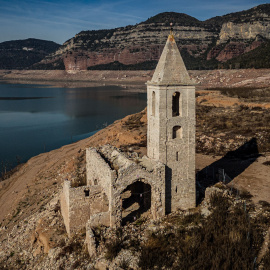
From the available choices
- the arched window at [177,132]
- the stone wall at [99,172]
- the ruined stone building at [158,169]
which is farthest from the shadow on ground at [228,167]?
the stone wall at [99,172]

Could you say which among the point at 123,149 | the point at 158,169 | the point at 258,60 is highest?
the point at 258,60

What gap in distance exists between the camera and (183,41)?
15988 cm

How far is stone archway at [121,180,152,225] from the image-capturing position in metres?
11.8

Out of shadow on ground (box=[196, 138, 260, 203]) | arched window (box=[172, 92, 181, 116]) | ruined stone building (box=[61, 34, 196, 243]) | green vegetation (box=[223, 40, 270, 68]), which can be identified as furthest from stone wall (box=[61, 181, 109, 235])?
green vegetation (box=[223, 40, 270, 68])

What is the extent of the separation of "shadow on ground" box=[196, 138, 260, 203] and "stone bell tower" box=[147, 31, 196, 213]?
1361 mm

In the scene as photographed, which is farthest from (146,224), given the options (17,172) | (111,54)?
(111,54)

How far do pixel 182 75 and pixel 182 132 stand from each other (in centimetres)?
208

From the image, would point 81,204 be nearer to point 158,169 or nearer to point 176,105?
point 158,169

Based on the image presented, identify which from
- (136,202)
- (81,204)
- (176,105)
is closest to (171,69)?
(176,105)

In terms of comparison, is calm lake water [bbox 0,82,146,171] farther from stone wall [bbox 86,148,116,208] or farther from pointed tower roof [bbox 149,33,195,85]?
pointed tower roof [bbox 149,33,195,85]

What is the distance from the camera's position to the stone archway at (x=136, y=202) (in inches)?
463

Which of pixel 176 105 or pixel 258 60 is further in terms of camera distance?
pixel 258 60

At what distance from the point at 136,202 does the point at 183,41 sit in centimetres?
15757

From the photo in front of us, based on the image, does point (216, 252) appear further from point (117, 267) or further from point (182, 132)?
point (182, 132)
